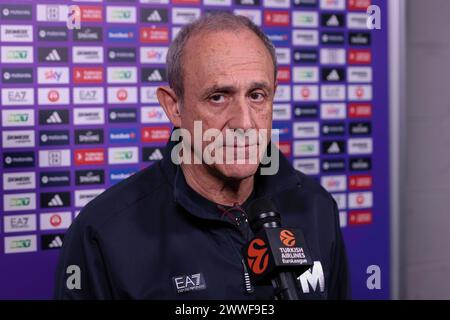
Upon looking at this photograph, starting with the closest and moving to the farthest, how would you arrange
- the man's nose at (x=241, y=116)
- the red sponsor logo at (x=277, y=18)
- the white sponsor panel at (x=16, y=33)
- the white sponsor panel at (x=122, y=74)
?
the man's nose at (x=241, y=116) < the white sponsor panel at (x=16, y=33) < the white sponsor panel at (x=122, y=74) < the red sponsor logo at (x=277, y=18)

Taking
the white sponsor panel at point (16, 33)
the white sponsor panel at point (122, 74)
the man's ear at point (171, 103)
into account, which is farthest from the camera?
the white sponsor panel at point (122, 74)

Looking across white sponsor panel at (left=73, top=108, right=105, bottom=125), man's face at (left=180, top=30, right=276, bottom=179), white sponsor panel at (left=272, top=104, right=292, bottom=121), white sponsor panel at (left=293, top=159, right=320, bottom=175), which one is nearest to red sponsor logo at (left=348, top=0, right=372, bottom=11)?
white sponsor panel at (left=272, top=104, right=292, bottom=121)

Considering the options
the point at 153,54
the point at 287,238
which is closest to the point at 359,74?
the point at 153,54

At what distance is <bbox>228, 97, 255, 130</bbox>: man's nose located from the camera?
3.67ft

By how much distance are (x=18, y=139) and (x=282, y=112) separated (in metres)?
0.71

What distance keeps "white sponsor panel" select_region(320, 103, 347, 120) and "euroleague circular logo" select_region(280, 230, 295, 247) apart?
0.85m

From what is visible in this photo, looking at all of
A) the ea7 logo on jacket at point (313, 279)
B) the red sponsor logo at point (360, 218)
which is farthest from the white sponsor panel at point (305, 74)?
the ea7 logo on jacket at point (313, 279)

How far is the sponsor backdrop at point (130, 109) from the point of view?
4.72 feet

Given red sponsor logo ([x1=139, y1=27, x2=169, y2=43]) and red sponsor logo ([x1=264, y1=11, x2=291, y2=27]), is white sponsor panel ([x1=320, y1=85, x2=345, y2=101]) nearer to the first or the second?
red sponsor logo ([x1=264, y1=11, x2=291, y2=27])

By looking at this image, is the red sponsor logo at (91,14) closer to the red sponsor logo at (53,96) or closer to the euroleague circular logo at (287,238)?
the red sponsor logo at (53,96)

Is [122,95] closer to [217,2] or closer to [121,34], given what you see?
[121,34]

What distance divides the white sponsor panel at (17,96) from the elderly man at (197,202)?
37 centimetres
